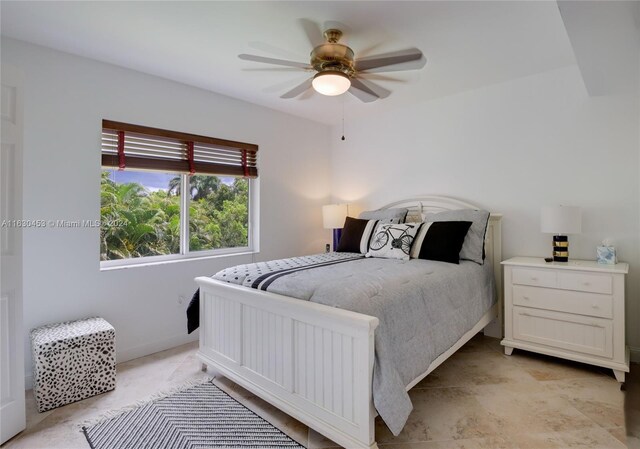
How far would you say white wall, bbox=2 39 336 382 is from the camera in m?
2.31

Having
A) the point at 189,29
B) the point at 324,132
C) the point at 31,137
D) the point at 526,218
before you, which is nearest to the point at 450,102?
the point at 526,218

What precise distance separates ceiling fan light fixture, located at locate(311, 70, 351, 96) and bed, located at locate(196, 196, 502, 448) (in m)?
1.17

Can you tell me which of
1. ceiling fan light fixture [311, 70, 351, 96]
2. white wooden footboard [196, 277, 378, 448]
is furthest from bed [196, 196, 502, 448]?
ceiling fan light fixture [311, 70, 351, 96]

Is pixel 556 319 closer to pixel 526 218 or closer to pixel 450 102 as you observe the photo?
pixel 526 218

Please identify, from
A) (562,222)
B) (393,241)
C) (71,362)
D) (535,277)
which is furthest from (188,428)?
(562,222)

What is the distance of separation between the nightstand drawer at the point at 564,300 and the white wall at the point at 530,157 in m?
0.51

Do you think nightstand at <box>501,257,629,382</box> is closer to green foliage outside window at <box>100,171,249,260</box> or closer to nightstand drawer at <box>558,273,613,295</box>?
nightstand drawer at <box>558,273,613,295</box>

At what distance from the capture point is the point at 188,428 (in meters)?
1.85

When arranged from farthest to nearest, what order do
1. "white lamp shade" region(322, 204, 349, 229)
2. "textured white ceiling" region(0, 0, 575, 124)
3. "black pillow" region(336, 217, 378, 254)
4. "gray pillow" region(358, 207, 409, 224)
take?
"white lamp shade" region(322, 204, 349, 229) → "gray pillow" region(358, 207, 409, 224) → "black pillow" region(336, 217, 378, 254) → "textured white ceiling" region(0, 0, 575, 124)

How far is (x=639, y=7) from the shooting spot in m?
1.55

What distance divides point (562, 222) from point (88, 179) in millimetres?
3588

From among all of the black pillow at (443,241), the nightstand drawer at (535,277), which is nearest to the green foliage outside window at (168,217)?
the black pillow at (443,241)

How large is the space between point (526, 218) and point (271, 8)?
2.67m

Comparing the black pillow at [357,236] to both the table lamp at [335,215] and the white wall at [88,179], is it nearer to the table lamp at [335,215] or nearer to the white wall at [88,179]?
the table lamp at [335,215]
